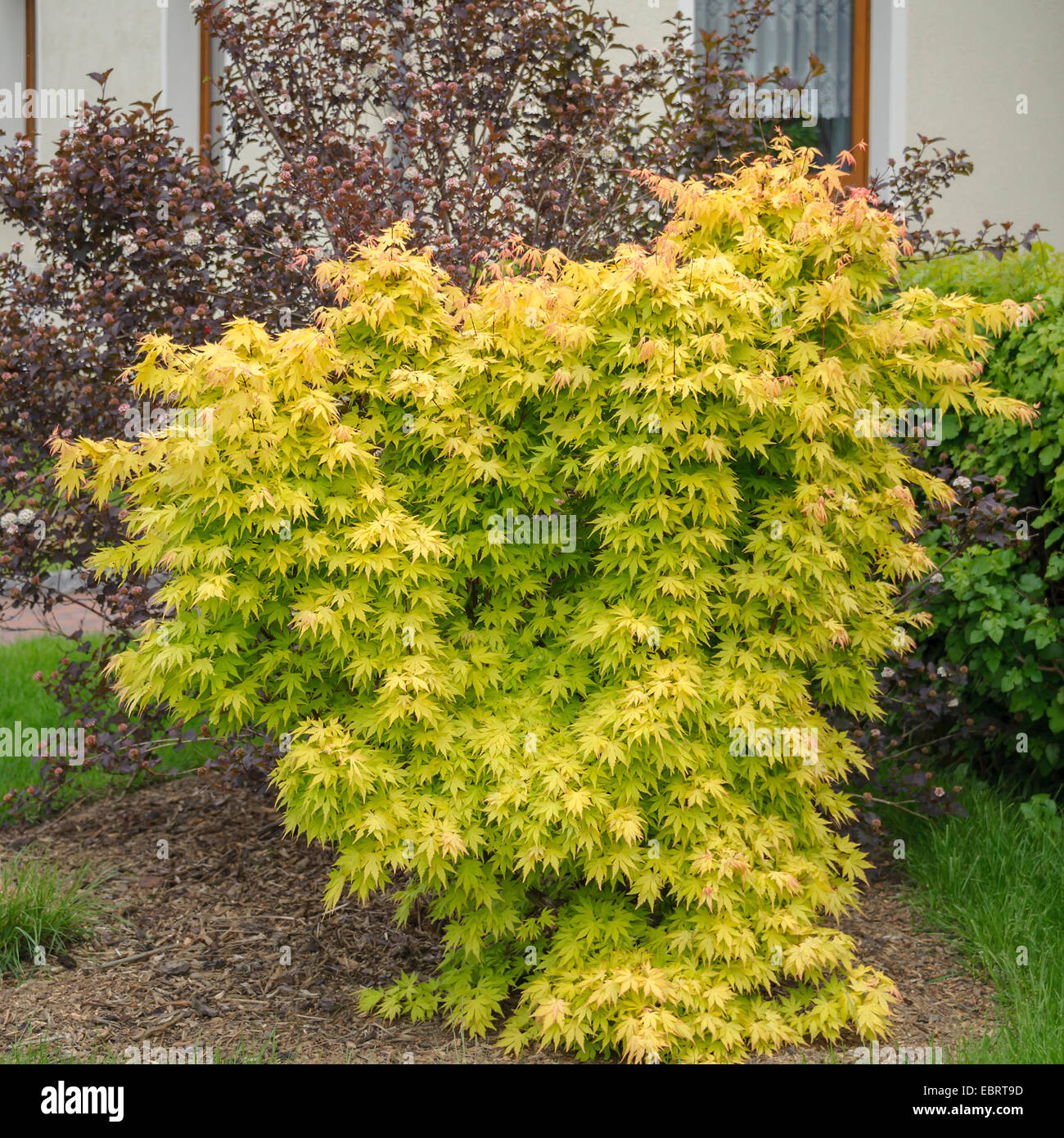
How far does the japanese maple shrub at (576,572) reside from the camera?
312 centimetres

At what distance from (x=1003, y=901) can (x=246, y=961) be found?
2774mm

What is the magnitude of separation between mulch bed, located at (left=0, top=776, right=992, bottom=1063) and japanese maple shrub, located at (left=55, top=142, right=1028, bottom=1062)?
1.05ft

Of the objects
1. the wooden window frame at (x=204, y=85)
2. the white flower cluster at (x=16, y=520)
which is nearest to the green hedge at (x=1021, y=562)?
the white flower cluster at (x=16, y=520)

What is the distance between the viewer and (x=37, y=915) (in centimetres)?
396

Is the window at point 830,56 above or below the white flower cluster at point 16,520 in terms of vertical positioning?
above

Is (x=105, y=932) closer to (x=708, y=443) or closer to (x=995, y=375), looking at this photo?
(x=708, y=443)

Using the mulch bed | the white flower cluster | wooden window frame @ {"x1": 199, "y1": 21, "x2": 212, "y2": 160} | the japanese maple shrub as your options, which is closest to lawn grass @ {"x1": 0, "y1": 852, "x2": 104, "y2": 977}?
the mulch bed

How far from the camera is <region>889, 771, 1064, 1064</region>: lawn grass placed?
3.32 metres

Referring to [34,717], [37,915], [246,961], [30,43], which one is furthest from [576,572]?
[30,43]

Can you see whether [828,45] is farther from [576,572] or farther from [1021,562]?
[576,572]

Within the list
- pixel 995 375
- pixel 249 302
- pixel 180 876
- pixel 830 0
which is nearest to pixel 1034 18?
pixel 830 0

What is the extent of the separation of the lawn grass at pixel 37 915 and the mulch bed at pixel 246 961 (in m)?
0.07

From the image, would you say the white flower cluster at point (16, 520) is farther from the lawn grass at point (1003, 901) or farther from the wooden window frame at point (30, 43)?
the wooden window frame at point (30, 43)

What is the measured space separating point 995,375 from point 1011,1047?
2.83 metres
